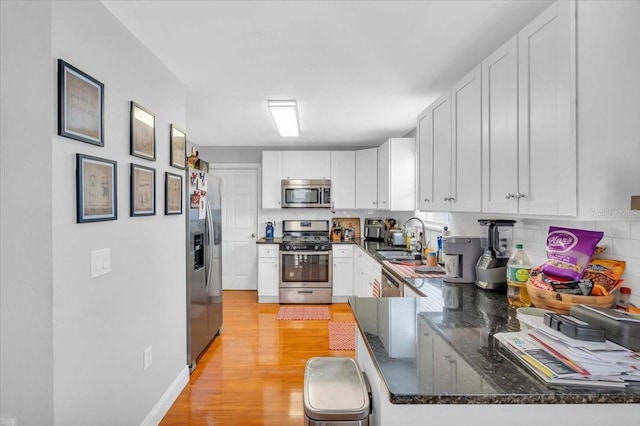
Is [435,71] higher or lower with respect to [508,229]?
higher

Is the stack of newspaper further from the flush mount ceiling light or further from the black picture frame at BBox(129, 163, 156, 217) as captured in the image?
the flush mount ceiling light

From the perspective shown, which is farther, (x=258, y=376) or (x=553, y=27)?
(x=258, y=376)

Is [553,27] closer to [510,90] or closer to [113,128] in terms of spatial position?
[510,90]

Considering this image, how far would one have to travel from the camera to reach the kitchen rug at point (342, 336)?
3232 mm

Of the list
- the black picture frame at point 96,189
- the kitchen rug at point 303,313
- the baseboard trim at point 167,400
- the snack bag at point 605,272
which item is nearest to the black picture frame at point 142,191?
the black picture frame at point 96,189

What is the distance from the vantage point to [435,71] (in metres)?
2.40

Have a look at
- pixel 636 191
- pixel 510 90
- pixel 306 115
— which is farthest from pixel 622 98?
pixel 306 115

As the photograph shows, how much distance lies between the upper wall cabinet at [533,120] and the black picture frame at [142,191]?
1948 millimetres

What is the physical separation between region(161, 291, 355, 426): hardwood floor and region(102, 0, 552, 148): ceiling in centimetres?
235

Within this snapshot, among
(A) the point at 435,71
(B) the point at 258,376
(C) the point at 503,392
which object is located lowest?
(B) the point at 258,376

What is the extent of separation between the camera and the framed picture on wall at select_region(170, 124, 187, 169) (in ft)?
7.91

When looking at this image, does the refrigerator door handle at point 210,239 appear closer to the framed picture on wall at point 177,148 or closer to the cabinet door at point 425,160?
the framed picture on wall at point 177,148

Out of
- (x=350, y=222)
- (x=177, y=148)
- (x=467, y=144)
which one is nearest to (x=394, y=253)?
(x=350, y=222)

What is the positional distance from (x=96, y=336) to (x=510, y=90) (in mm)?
2273
